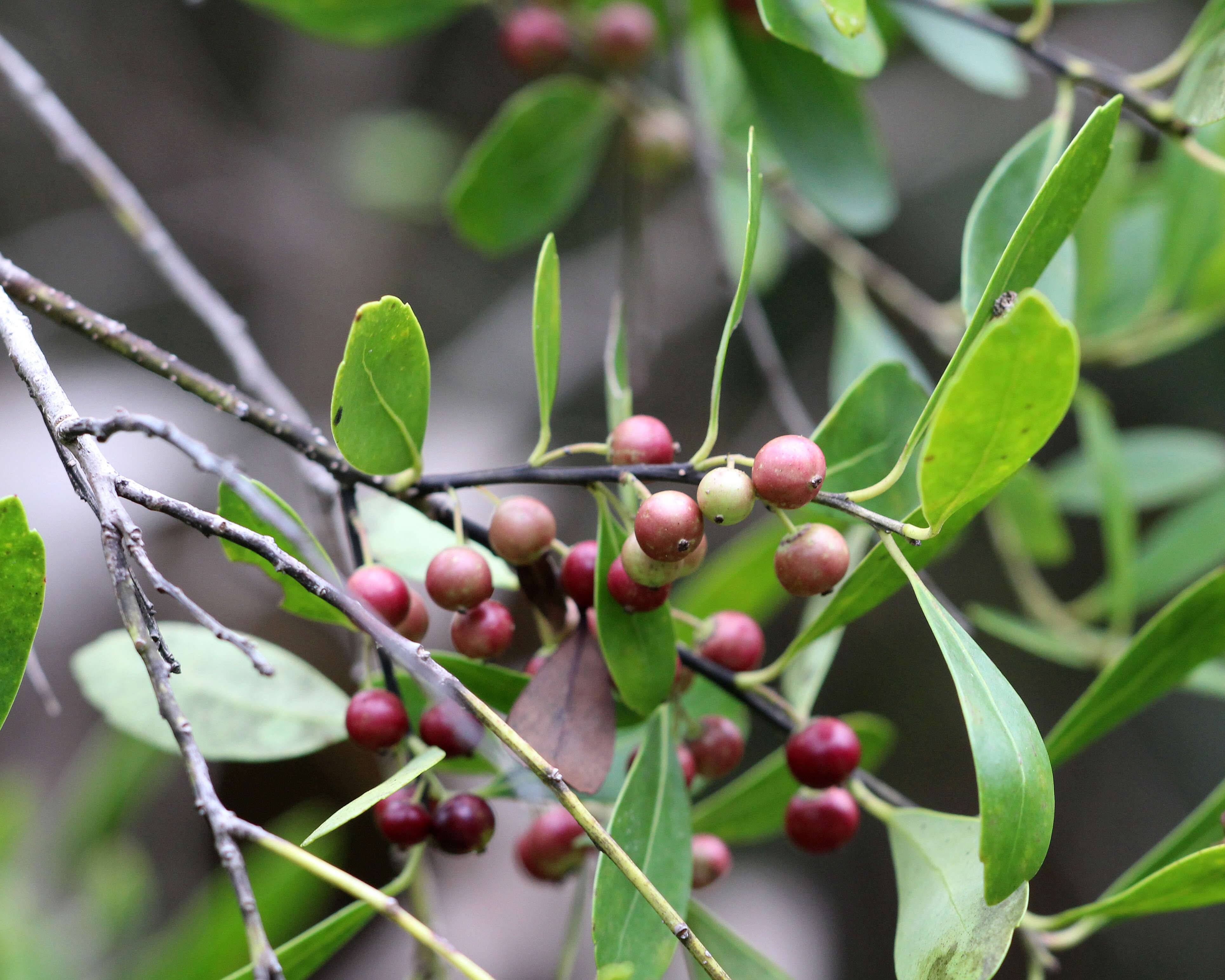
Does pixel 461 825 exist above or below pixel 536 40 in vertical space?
below

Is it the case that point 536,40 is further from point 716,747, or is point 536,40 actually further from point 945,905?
point 945,905

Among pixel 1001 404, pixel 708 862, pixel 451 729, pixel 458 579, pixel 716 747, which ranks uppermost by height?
pixel 1001 404

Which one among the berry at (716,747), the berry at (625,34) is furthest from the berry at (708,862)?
the berry at (625,34)

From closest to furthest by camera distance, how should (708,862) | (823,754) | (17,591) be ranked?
(17,591) → (823,754) → (708,862)

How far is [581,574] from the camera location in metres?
0.67

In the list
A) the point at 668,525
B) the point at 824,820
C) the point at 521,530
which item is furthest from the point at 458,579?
the point at 824,820

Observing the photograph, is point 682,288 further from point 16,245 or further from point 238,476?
point 238,476

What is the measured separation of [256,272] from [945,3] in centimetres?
175

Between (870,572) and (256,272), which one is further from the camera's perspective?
(256,272)

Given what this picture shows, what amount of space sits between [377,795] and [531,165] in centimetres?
95

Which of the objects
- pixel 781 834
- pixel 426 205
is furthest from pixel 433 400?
pixel 781 834

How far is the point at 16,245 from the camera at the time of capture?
6.87 ft

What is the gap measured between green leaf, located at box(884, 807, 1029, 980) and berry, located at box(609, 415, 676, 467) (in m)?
0.31

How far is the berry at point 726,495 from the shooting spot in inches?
21.4
